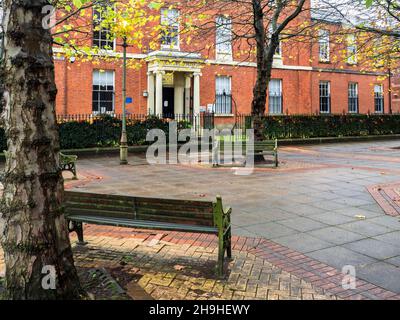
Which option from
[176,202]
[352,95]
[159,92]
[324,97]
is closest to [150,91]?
[159,92]

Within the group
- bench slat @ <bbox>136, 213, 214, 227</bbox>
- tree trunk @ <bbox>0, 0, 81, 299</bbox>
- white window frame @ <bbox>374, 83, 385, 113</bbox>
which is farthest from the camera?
white window frame @ <bbox>374, 83, 385, 113</bbox>

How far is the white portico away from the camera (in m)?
22.1

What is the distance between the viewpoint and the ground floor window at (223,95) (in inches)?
1026

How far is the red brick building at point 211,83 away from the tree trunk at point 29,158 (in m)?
14.9

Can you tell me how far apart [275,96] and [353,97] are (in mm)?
7922

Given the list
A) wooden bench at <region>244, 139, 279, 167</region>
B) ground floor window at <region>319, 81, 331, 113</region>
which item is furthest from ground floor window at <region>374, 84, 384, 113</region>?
wooden bench at <region>244, 139, 279, 167</region>

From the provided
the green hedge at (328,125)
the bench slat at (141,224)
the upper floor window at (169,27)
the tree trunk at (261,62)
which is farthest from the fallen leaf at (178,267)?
the green hedge at (328,125)

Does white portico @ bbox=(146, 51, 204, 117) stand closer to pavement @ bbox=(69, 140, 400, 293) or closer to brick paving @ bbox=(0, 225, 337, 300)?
pavement @ bbox=(69, 140, 400, 293)

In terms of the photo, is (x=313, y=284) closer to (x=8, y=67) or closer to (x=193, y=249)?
(x=193, y=249)

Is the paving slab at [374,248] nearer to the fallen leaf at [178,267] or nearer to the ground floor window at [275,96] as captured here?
the fallen leaf at [178,267]

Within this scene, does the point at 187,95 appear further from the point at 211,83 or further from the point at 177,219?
the point at 177,219

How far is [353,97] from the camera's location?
31.9m

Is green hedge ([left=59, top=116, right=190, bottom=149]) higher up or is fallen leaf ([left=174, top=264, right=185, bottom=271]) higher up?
green hedge ([left=59, top=116, right=190, bottom=149])

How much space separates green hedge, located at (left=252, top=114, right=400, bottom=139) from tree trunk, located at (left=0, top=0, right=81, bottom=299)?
16.8 metres
